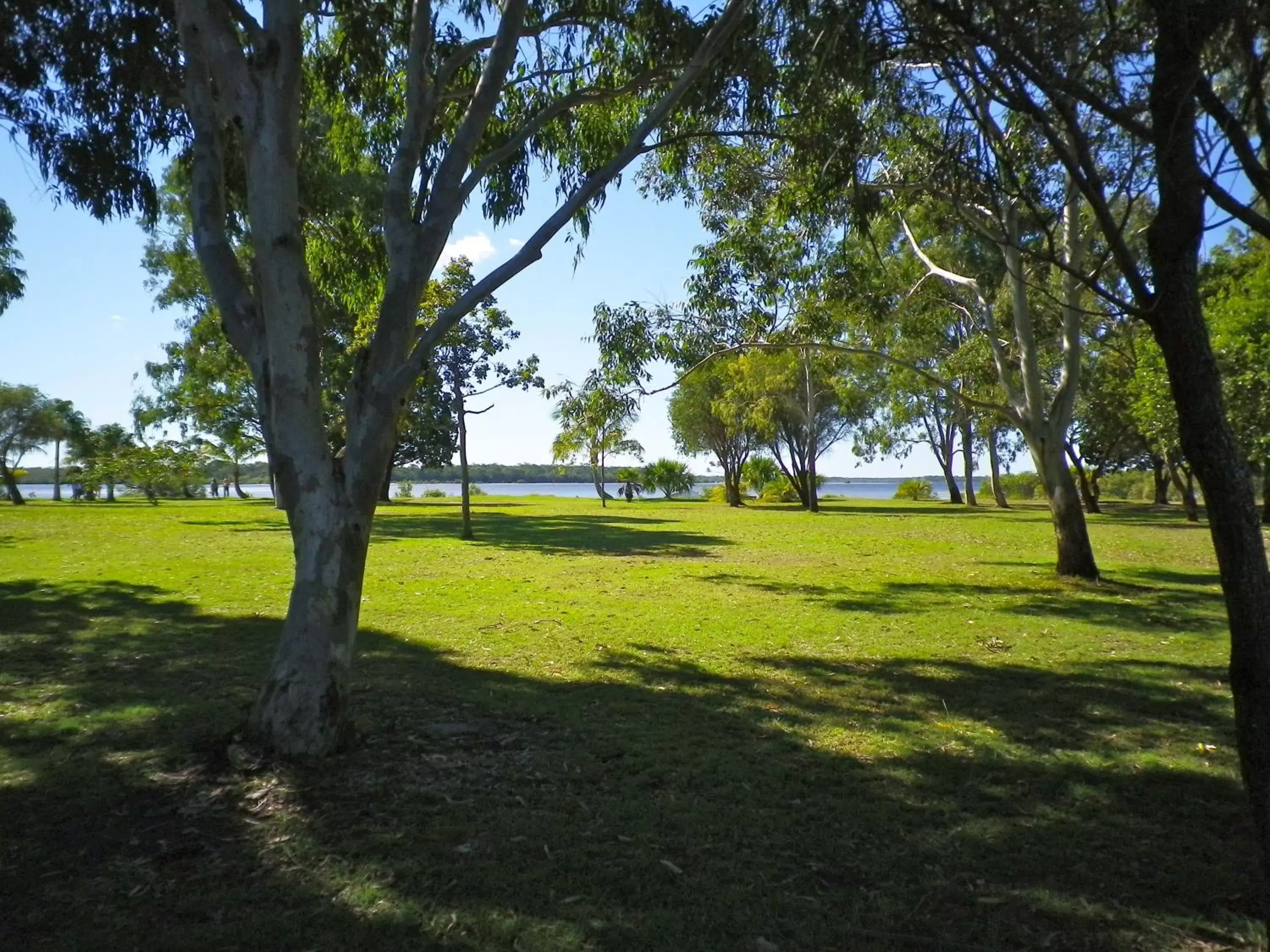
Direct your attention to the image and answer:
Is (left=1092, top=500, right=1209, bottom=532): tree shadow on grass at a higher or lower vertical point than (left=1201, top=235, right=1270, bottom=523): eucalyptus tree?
lower

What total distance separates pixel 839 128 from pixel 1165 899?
523cm

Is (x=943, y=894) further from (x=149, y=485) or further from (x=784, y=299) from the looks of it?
(x=149, y=485)

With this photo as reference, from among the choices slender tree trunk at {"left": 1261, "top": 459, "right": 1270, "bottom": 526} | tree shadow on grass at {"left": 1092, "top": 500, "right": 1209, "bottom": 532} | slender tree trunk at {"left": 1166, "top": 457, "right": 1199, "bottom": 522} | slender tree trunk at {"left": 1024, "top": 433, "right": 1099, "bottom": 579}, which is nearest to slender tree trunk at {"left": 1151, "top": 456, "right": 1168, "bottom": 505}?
tree shadow on grass at {"left": 1092, "top": 500, "right": 1209, "bottom": 532}

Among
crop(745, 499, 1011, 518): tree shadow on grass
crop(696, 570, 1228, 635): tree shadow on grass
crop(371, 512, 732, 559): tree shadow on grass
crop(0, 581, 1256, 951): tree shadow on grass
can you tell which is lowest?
crop(0, 581, 1256, 951): tree shadow on grass

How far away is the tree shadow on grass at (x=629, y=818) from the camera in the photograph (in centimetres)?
325

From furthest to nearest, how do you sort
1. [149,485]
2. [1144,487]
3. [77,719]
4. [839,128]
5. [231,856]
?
[1144,487] → [149,485] → [839,128] → [77,719] → [231,856]

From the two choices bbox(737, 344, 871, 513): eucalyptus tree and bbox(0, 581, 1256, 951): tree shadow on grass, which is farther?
bbox(737, 344, 871, 513): eucalyptus tree

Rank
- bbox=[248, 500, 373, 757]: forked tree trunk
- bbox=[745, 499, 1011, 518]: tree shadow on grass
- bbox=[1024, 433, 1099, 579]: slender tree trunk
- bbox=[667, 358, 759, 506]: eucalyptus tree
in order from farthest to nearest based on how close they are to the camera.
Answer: bbox=[667, 358, 759, 506]: eucalyptus tree
bbox=[745, 499, 1011, 518]: tree shadow on grass
bbox=[1024, 433, 1099, 579]: slender tree trunk
bbox=[248, 500, 373, 757]: forked tree trunk

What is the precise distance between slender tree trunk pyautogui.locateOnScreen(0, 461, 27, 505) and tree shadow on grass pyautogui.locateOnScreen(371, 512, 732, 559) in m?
17.7

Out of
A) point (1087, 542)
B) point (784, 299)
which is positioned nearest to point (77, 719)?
point (784, 299)

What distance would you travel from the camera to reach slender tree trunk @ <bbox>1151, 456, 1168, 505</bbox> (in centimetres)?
3766

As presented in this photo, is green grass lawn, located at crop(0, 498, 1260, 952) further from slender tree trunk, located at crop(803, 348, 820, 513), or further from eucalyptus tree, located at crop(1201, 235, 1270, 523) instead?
slender tree trunk, located at crop(803, 348, 820, 513)

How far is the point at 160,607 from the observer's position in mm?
10219

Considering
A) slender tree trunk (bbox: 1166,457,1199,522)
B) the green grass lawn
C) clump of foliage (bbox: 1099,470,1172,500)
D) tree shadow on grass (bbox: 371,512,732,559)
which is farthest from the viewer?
clump of foliage (bbox: 1099,470,1172,500)
